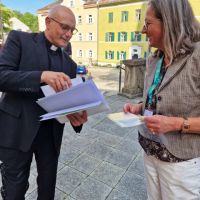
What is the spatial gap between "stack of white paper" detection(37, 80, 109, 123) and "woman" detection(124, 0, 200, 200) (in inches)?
12.4

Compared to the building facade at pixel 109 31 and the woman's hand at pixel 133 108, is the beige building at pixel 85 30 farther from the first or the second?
the woman's hand at pixel 133 108

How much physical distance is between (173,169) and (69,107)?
0.73 meters

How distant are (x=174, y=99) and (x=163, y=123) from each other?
0.16 m

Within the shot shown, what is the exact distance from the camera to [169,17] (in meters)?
1.12

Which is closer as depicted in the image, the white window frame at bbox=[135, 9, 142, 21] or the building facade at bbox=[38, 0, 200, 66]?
the white window frame at bbox=[135, 9, 142, 21]

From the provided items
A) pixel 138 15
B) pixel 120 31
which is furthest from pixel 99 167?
pixel 120 31

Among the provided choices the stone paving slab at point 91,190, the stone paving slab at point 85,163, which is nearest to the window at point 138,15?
the stone paving slab at point 85,163

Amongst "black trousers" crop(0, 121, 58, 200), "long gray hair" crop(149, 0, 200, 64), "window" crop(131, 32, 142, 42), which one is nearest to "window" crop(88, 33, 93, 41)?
"window" crop(131, 32, 142, 42)

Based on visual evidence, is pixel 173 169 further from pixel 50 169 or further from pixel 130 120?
pixel 50 169

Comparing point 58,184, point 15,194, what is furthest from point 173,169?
point 58,184

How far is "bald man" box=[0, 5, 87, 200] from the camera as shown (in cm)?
129

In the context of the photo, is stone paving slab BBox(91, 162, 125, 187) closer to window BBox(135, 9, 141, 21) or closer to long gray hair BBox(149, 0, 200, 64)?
long gray hair BBox(149, 0, 200, 64)

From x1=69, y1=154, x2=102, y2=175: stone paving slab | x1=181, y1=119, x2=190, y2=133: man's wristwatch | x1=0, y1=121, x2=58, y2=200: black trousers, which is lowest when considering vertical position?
x1=69, y1=154, x2=102, y2=175: stone paving slab

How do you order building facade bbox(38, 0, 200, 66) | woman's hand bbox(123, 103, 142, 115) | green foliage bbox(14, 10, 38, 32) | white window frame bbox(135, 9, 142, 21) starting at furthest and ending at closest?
green foliage bbox(14, 10, 38, 32) < building facade bbox(38, 0, 200, 66) < white window frame bbox(135, 9, 142, 21) < woman's hand bbox(123, 103, 142, 115)
